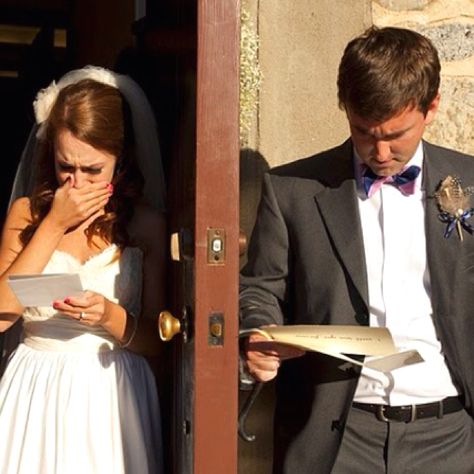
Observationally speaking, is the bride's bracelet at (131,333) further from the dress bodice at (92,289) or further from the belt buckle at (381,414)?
the belt buckle at (381,414)

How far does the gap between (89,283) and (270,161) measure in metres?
0.75

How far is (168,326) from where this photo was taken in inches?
123

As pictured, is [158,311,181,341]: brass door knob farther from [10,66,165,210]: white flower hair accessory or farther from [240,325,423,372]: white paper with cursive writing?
[10,66,165,210]: white flower hair accessory

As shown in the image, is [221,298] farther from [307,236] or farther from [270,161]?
[270,161]

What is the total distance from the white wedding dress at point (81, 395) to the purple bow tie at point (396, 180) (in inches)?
27.6

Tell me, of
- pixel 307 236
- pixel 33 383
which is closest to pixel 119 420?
pixel 33 383

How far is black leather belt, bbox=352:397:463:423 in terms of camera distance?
3.13m

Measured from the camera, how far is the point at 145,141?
142 inches

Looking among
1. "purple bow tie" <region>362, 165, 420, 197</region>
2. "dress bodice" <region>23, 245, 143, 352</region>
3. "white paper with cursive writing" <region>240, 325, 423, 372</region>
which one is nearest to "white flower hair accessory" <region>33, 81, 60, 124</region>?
"dress bodice" <region>23, 245, 143, 352</region>

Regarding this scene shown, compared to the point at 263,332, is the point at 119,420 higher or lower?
lower

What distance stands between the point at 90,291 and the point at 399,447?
0.89 m

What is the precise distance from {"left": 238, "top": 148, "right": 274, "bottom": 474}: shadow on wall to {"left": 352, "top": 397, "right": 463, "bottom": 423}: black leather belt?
742 millimetres

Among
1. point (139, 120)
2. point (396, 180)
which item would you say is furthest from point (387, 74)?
point (139, 120)

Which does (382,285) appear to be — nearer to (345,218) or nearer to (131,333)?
(345,218)
